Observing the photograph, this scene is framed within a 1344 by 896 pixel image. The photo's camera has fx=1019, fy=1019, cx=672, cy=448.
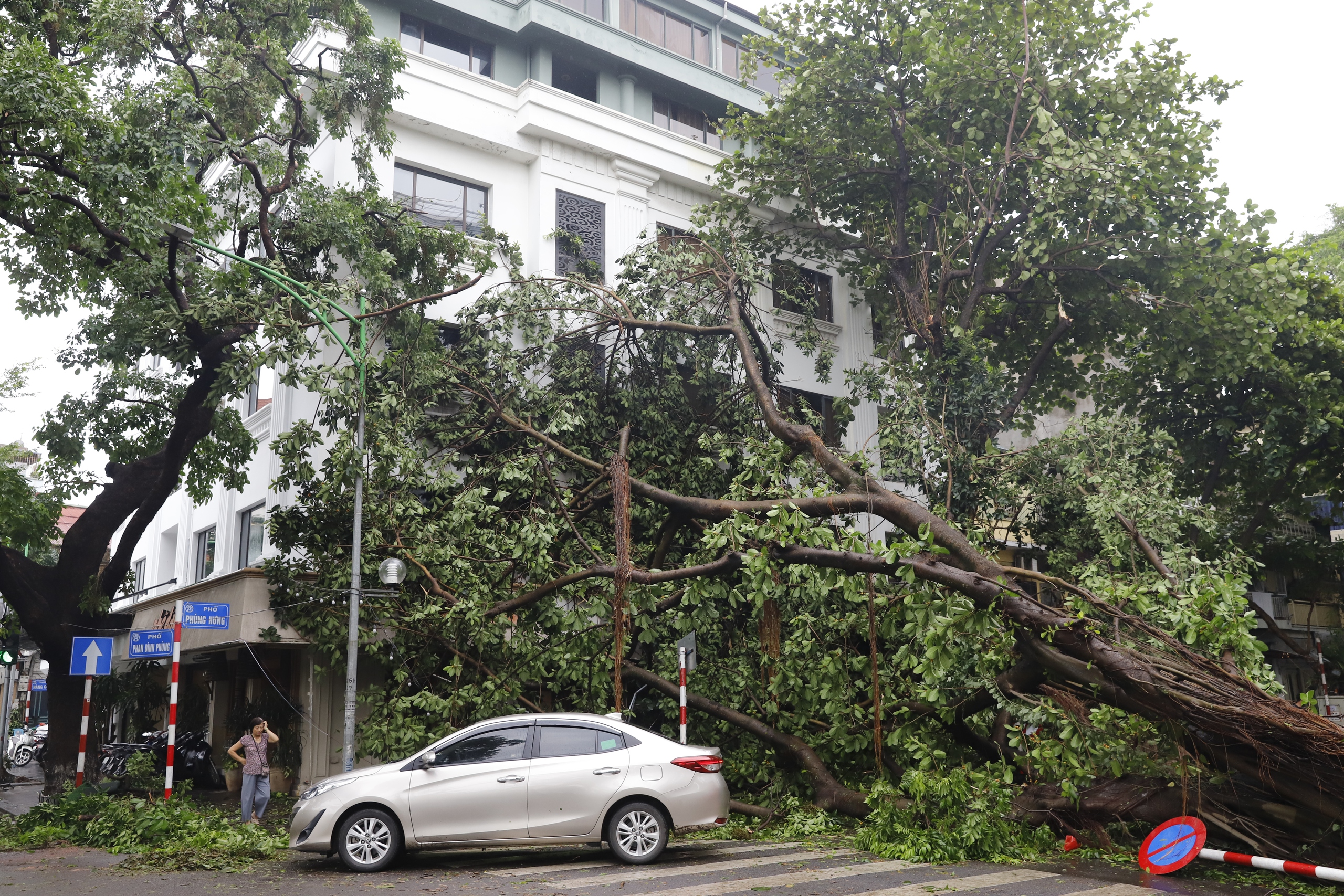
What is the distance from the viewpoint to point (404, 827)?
9586mm

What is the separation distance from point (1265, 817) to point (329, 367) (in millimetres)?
12393

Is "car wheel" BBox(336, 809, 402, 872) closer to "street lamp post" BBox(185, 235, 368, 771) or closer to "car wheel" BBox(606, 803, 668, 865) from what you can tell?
"car wheel" BBox(606, 803, 668, 865)

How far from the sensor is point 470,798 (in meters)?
9.65

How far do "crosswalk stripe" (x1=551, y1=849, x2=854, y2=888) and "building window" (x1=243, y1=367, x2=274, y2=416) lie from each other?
1344 centimetres

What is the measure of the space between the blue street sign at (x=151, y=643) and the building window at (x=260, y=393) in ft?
22.2

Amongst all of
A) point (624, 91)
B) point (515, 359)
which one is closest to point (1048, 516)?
point (515, 359)

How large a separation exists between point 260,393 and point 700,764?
48.5 ft

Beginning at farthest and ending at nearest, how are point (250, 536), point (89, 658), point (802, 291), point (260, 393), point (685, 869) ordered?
point (802, 291)
point (260, 393)
point (250, 536)
point (89, 658)
point (685, 869)

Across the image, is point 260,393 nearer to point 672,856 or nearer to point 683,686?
point 683,686

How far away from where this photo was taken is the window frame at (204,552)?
23.1 meters

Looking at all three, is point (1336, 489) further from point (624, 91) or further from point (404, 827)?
point (404, 827)

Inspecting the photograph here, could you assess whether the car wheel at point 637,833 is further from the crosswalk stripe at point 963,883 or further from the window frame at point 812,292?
the window frame at point 812,292

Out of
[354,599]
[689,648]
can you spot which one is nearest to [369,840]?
[354,599]

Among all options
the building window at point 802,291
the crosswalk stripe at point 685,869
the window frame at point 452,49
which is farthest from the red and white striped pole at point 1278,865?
the window frame at point 452,49
